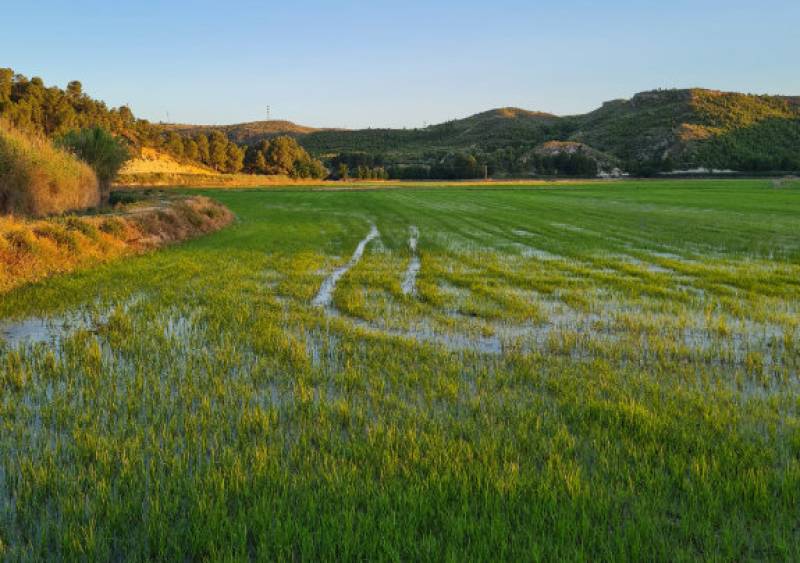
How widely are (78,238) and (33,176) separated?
8.55 m

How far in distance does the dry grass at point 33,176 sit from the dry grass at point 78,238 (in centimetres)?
315

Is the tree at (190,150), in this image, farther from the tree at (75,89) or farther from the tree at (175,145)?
the tree at (75,89)

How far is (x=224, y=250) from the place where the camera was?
70.8ft

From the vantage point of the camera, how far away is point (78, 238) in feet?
59.1

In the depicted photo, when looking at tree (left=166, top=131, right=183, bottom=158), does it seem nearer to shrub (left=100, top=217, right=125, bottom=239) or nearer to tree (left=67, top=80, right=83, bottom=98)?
tree (left=67, top=80, right=83, bottom=98)

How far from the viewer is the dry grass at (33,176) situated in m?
23.0

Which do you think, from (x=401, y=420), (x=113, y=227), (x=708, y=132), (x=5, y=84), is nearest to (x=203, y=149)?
(x=5, y=84)

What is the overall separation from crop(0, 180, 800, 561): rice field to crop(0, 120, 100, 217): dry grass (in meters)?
12.3

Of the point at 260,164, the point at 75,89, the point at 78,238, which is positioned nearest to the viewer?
the point at 78,238

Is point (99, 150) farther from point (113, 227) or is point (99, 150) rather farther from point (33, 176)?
point (113, 227)

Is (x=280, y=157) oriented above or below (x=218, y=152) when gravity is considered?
below

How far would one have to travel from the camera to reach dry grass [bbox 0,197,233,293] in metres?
14.7

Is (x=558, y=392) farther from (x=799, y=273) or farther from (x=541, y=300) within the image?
(x=799, y=273)

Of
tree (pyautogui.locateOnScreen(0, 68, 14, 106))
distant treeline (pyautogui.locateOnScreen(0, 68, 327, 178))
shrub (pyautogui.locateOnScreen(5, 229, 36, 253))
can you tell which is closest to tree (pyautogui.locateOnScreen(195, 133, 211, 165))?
distant treeline (pyautogui.locateOnScreen(0, 68, 327, 178))
